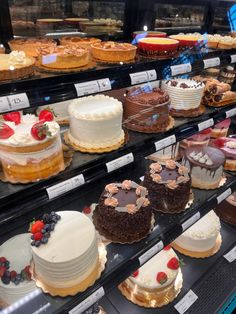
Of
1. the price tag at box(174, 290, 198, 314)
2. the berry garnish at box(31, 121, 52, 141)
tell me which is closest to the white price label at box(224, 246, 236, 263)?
the price tag at box(174, 290, 198, 314)

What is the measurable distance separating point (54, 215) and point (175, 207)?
875 mm

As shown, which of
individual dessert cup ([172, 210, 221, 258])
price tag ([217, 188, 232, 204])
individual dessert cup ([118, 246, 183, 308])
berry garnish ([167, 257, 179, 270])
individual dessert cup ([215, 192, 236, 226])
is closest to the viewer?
individual dessert cup ([118, 246, 183, 308])

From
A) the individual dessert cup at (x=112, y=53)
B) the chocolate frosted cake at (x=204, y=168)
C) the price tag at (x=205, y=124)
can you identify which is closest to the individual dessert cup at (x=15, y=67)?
the individual dessert cup at (x=112, y=53)

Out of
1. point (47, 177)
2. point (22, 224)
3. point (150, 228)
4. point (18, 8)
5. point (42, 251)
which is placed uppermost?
point (18, 8)

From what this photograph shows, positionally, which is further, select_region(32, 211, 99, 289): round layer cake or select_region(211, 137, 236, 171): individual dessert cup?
select_region(211, 137, 236, 171): individual dessert cup

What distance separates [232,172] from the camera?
108 inches

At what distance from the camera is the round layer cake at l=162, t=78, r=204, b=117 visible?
2.26 metres

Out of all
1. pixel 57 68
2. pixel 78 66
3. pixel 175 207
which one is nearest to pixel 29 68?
pixel 57 68

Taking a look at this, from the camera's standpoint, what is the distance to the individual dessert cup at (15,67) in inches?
49.6

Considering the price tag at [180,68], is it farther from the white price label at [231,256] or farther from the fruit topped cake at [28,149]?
the white price label at [231,256]

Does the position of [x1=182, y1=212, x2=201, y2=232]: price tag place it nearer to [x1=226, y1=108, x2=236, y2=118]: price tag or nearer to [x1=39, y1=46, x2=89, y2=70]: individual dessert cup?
[x1=226, y1=108, x2=236, y2=118]: price tag

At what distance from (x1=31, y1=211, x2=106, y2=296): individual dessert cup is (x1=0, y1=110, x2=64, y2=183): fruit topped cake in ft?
0.89

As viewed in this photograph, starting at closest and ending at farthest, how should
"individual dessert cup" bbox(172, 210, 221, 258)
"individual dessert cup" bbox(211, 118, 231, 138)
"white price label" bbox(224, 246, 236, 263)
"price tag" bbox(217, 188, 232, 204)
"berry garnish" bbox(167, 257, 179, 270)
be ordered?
1. "berry garnish" bbox(167, 257, 179, 270)
2. "price tag" bbox(217, 188, 232, 204)
3. "individual dessert cup" bbox(172, 210, 221, 258)
4. "white price label" bbox(224, 246, 236, 263)
5. "individual dessert cup" bbox(211, 118, 231, 138)

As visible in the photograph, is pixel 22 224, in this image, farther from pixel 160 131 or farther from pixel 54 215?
A: pixel 160 131
